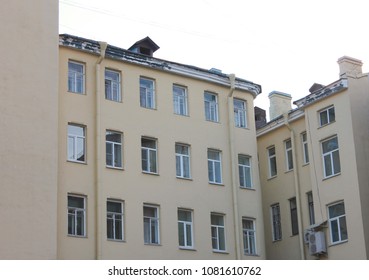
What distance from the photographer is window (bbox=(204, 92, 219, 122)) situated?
3722 centimetres

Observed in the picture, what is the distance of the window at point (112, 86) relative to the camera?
34.1 m

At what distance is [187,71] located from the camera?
3666 cm

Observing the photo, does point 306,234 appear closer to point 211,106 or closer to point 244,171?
point 244,171

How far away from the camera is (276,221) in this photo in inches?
1521

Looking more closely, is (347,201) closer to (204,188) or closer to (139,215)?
(204,188)

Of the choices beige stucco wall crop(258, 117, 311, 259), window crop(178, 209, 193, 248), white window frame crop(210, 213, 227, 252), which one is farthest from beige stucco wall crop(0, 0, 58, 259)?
beige stucco wall crop(258, 117, 311, 259)

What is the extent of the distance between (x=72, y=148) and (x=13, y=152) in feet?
10.8

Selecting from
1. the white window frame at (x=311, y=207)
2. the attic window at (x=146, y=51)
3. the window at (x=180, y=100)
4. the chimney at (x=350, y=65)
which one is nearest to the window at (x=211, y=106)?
the window at (x=180, y=100)

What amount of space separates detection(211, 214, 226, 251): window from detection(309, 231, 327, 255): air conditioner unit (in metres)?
3.69

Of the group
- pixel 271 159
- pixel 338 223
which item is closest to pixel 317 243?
pixel 338 223

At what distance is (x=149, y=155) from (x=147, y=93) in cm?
276

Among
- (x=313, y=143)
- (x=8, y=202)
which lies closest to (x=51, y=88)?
(x=8, y=202)

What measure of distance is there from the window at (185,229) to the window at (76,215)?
4.56 m

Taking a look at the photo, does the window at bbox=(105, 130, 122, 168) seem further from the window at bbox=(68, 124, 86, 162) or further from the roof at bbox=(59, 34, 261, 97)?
the roof at bbox=(59, 34, 261, 97)
